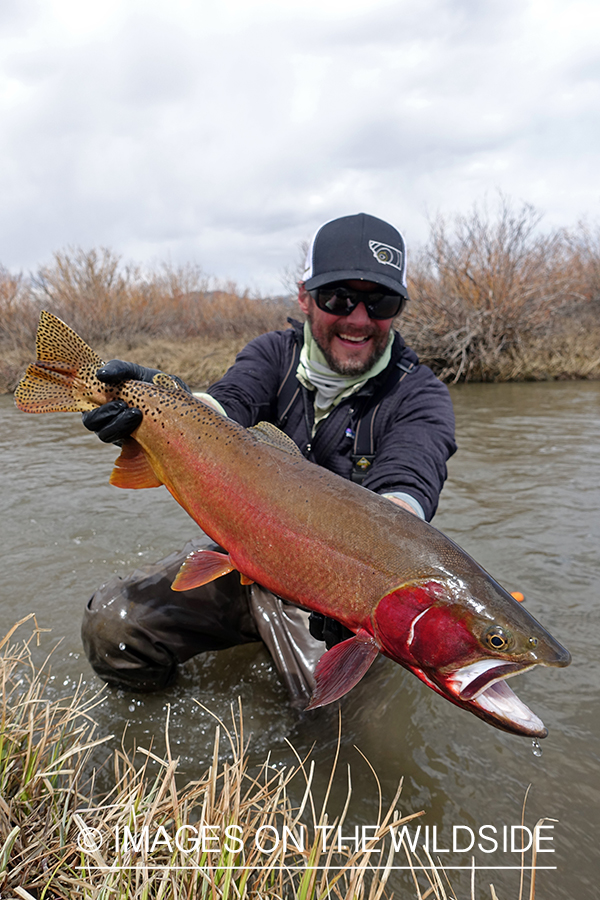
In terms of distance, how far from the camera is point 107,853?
1.60 m

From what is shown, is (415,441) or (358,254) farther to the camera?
(358,254)

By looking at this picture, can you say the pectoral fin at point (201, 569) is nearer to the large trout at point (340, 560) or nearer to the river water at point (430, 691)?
the large trout at point (340, 560)

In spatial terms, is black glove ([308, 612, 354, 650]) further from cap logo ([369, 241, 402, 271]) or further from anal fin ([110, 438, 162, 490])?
cap logo ([369, 241, 402, 271])

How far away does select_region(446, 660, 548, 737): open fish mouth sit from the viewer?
1.44 metres

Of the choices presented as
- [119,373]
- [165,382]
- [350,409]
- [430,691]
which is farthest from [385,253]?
[430,691]

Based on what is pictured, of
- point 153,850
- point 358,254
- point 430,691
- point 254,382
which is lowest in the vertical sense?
point 430,691

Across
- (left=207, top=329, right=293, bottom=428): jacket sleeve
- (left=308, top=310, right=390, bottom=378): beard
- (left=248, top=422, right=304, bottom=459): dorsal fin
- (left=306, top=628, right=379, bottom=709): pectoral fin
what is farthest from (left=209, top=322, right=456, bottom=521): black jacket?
(left=306, top=628, right=379, bottom=709): pectoral fin

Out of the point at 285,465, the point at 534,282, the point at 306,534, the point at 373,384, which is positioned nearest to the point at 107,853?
the point at 306,534

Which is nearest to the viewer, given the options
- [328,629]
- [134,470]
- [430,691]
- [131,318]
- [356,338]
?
[328,629]

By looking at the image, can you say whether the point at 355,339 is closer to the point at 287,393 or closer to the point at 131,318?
the point at 287,393

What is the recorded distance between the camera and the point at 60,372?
2.55 m

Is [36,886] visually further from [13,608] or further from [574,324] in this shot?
[574,324]

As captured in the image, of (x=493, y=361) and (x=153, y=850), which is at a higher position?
(x=493, y=361)

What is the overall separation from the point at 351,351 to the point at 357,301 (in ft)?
0.98
